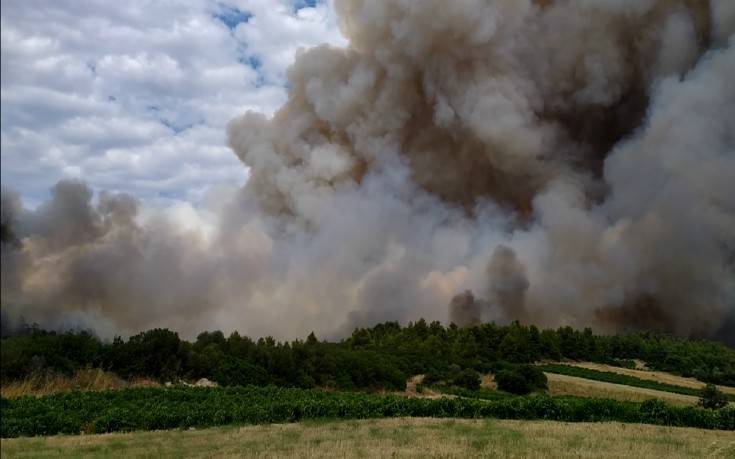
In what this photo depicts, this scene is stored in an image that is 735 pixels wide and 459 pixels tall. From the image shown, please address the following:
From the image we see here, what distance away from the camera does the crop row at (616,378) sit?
1484 inches

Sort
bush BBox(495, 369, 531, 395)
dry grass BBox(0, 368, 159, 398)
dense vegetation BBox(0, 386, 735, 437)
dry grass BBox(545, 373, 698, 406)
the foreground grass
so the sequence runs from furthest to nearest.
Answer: bush BBox(495, 369, 531, 395) → dry grass BBox(545, 373, 698, 406) → dense vegetation BBox(0, 386, 735, 437) → the foreground grass → dry grass BBox(0, 368, 159, 398)

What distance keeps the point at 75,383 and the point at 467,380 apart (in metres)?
28.3

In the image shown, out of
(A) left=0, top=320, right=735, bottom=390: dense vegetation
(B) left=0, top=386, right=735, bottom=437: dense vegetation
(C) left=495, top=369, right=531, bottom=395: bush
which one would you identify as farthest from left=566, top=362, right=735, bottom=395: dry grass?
(B) left=0, top=386, right=735, bottom=437: dense vegetation

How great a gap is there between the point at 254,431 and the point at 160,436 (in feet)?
7.52

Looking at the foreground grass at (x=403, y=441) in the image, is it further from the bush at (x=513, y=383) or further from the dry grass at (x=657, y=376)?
the dry grass at (x=657, y=376)

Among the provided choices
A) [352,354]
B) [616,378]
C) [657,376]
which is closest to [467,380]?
[352,354]

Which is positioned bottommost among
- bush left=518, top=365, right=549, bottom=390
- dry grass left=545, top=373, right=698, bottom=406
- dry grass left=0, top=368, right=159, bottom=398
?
dry grass left=545, top=373, right=698, bottom=406

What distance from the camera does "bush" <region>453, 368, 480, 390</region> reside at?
39.4 m

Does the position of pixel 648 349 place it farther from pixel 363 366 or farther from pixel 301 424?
pixel 301 424

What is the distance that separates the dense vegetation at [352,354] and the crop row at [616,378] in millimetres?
4306

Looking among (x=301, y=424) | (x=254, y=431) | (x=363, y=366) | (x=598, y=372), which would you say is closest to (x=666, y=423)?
(x=301, y=424)

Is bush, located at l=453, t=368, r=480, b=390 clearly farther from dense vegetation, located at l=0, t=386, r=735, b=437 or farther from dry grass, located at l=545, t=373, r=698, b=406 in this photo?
dense vegetation, located at l=0, t=386, r=735, b=437

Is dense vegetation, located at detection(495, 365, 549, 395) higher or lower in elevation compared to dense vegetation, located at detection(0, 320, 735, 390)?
lower

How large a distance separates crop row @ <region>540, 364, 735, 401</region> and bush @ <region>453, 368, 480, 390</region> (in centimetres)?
855
